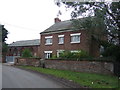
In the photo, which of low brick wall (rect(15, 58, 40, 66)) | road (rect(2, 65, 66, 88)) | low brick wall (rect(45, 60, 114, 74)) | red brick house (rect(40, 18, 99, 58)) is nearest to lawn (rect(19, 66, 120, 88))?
road (rect(2, 65, 66, 88))

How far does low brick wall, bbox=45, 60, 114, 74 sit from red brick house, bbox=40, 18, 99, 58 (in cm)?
706

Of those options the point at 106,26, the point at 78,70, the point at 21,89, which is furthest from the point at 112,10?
the point at 21,89

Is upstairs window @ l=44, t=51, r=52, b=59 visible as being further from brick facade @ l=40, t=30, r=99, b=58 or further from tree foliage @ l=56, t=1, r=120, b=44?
tree foliage @ l=56, t=1, r=120, b=44

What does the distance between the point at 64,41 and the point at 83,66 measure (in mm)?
12346

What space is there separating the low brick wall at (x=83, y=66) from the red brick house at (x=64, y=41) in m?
7.06

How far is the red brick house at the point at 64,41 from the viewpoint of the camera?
34.2 m

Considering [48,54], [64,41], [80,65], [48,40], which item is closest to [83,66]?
[80,65]

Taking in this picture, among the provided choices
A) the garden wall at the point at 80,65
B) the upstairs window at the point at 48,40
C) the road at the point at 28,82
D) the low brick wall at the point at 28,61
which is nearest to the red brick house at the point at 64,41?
the upstairs window at the point at 48,40

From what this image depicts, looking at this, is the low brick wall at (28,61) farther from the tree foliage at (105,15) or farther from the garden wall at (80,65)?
the tree foliage at (105,15)

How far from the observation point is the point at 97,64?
79.5ft

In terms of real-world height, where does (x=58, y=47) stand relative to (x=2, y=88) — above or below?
above

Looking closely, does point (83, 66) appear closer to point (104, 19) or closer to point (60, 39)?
point (104, 19)

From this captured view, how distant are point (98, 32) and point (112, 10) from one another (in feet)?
11.6

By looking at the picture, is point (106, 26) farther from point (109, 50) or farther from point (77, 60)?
point (77, 60)
